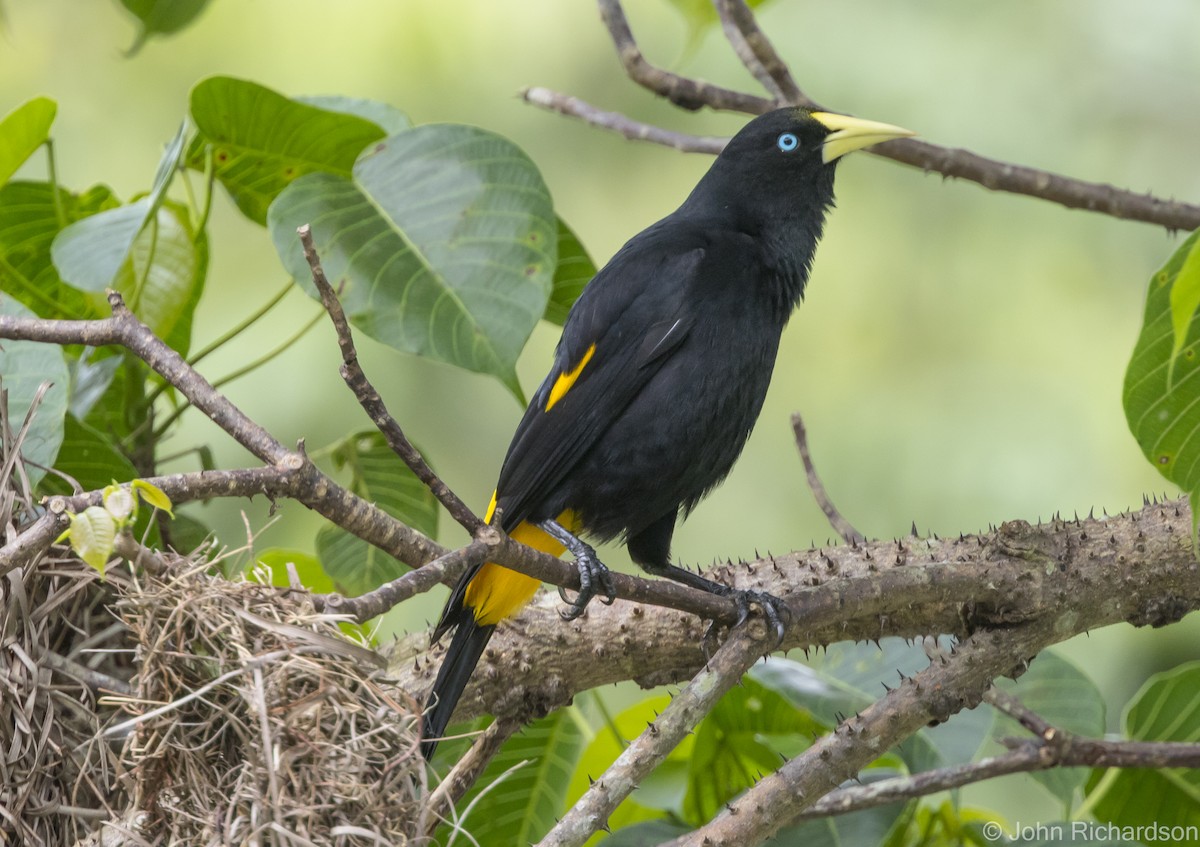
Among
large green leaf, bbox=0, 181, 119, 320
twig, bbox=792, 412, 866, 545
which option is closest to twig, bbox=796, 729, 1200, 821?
twig, bbox=792, 412, 866, 545

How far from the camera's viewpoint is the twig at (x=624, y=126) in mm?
3143

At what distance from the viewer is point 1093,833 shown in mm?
2377

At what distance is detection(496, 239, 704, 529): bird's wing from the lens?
250 centimetres

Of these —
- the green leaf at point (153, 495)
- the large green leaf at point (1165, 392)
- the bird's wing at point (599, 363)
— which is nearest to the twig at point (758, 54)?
the bird's wing at point (599, 363)

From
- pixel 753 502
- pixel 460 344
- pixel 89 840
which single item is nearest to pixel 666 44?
pixel 753 502

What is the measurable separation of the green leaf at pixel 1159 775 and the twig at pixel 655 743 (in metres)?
1.04

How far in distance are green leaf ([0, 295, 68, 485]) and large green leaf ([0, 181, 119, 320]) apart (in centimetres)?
51

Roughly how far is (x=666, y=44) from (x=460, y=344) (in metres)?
4.52

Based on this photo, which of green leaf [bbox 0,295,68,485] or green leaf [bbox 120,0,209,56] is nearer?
green leaf [bbox 0,295,68,485]

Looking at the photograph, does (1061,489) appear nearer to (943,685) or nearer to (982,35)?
(982,35)

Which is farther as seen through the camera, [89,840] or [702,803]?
[702,803]

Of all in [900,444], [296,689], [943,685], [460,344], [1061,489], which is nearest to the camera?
[296,689]

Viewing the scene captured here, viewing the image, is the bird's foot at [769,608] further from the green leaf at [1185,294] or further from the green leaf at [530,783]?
the green leaf at [1185,294]

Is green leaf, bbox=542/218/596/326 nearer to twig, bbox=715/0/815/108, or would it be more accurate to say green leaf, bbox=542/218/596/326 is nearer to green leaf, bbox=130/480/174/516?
twig, bbox=715/0/815/108
